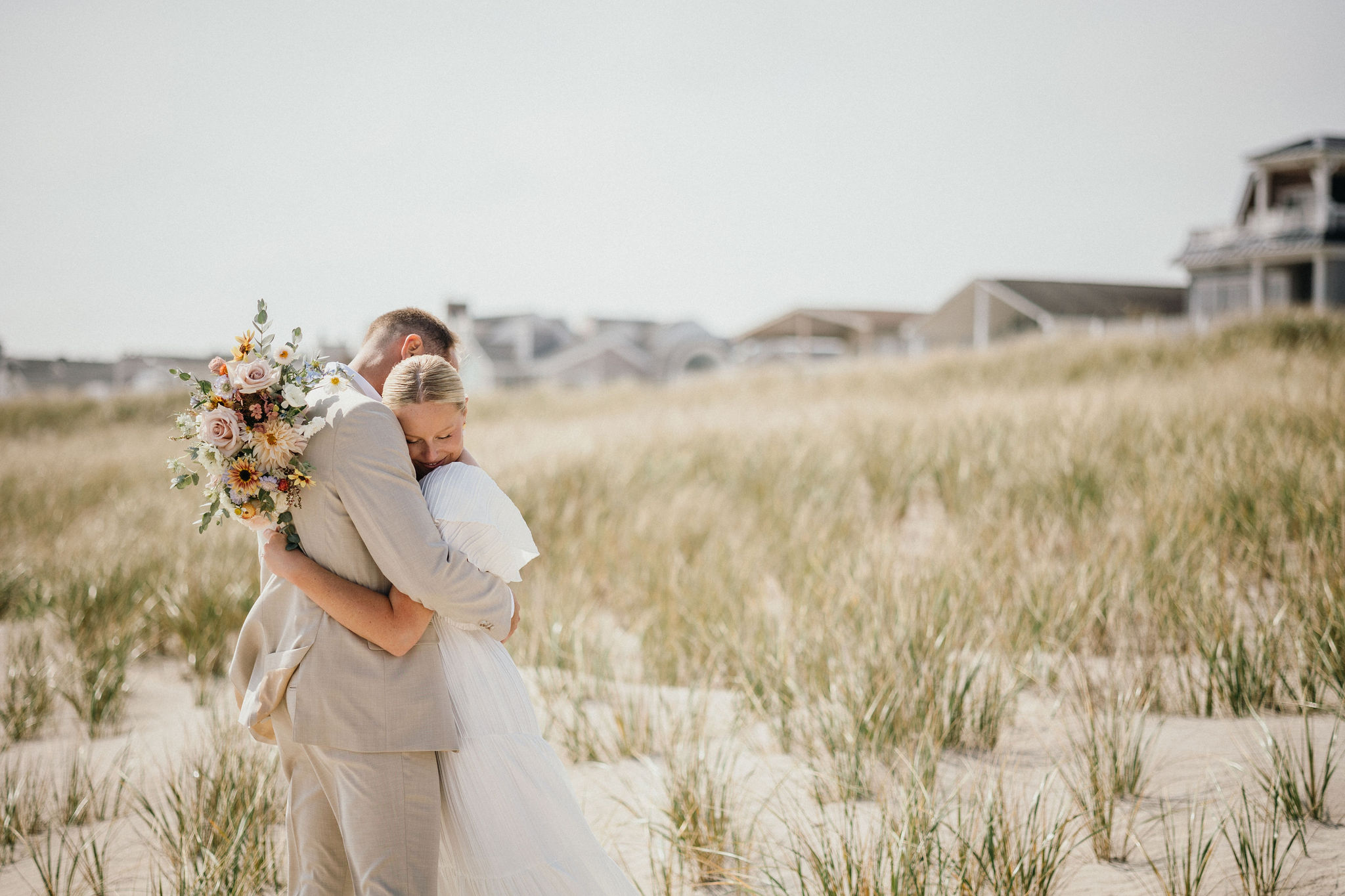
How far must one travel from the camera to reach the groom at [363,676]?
1.60 meters

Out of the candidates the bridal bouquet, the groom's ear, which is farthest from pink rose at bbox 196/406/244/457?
the groom's ear

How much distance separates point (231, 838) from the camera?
2.51m

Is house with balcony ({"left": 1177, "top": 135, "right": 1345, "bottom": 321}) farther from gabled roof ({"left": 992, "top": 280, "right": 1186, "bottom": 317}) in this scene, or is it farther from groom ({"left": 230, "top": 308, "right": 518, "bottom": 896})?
groom ({"left": 230, "top": 308, "right": 518, "bottom": 896})

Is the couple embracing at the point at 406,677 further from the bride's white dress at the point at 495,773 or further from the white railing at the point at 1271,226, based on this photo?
the white railing at the point at 1271,226

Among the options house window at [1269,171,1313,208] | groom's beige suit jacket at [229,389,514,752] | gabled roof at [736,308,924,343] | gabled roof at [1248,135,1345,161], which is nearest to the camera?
groom's beige suit jacket at [229,389,514,752]

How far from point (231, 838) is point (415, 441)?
171 cm

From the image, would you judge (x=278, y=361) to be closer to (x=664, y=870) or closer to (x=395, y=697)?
(x=395, y=697)

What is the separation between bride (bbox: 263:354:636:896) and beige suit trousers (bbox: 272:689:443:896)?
0.07 meters

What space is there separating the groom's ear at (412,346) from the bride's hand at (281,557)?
0.49m

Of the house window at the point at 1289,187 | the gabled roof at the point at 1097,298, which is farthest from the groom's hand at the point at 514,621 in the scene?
the gabled roof at the point at 1097,298

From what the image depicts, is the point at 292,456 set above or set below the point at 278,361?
below

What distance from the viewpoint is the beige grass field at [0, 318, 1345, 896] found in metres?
2.42

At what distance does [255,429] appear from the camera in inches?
64.2

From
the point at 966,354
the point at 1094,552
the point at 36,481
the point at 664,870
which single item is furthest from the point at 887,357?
the point at 664,870
